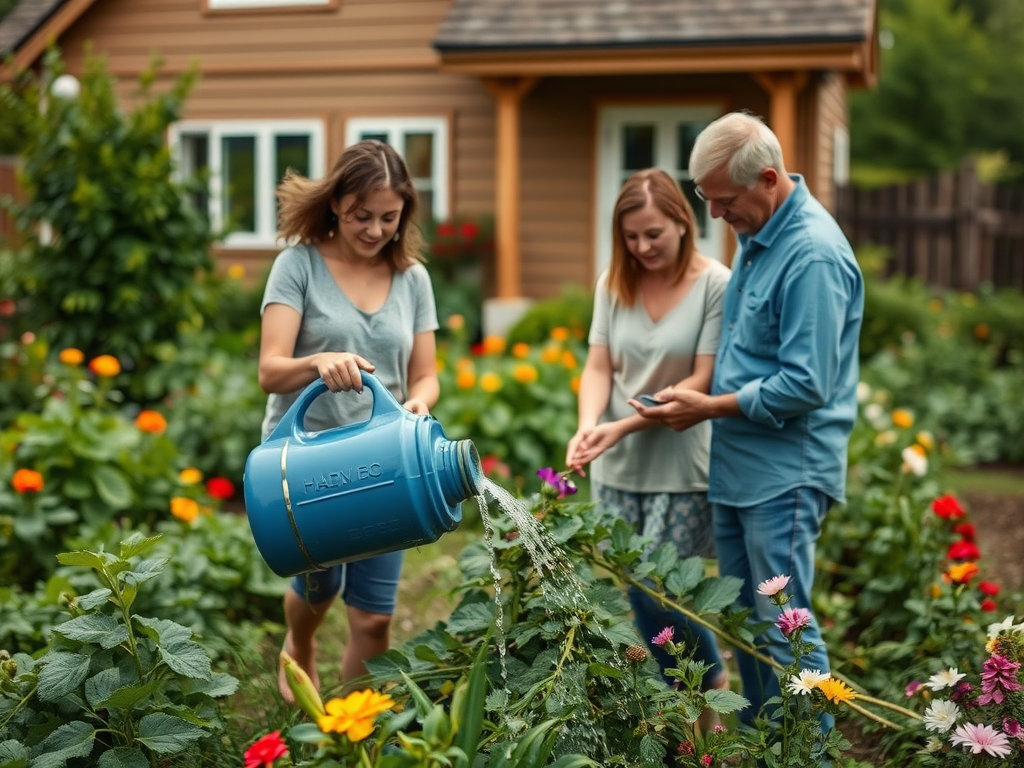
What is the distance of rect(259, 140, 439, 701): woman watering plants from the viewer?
2650mm

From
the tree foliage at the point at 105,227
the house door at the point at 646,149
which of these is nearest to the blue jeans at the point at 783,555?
the tree foliage at the point at 105,227

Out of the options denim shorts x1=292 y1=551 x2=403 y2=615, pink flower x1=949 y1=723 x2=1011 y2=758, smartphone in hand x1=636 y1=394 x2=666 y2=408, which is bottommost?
denim shorts x1=292 y1=551 x2=403 y2=615

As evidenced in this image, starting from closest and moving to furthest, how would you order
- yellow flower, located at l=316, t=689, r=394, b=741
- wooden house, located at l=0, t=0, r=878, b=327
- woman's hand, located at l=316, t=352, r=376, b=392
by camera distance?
yellow flower, located at l=316, t=689, r=394, b=741
woman's hand, located at l=316, t=352, r=376, b=392
wooden house, located at l=0, t=0, r=878, b=327

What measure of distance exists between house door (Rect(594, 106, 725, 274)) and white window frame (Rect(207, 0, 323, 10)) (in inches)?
123

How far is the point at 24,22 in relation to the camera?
12492mm

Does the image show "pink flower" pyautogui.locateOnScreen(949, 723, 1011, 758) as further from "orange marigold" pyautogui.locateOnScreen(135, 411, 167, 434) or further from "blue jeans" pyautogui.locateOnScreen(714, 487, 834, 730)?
"orange marigold" pyautogui.locateOnScreen(135, 411, 167, 434)

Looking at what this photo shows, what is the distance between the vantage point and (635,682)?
7.38ft

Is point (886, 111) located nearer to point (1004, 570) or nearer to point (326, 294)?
point (1004, 570)

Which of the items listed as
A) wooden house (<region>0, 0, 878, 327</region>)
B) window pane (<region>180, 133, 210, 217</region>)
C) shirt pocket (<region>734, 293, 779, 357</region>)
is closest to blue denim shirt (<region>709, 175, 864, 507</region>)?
shirt pocket (<region>734, 293, 779, 357</region>)

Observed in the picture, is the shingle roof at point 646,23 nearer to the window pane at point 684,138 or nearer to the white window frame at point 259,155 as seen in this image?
the window pane at point 684,138

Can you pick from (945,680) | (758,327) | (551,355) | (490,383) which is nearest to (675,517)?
→ (758,327)

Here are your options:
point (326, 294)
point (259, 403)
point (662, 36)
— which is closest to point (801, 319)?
point (326, 294)

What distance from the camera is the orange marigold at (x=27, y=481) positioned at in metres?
3.62

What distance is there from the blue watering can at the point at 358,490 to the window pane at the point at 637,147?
362 inches
